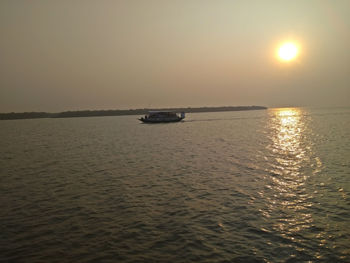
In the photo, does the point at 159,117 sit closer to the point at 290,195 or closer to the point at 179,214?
the point at 290,195

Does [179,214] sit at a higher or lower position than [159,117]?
lower

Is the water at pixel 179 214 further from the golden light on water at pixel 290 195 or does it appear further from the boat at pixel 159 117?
the boat at pixel 159 117

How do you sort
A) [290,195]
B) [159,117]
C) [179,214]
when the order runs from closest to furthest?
[179,214] < [290,195] < [159,117]

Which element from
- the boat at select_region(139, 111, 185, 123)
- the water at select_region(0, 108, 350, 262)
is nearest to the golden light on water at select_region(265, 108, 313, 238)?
the water at select_region(0, 108, 350, 262)

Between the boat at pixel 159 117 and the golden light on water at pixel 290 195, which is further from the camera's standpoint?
the boat at pixel 159 117

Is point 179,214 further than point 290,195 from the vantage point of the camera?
No

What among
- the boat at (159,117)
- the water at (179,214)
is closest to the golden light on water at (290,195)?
the water at (179,214)

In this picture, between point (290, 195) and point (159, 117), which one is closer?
point (290, 195)

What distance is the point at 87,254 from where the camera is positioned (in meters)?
8.77

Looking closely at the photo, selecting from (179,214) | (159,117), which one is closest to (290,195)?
(179,214)

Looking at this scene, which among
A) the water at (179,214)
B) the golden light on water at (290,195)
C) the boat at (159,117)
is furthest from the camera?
the boat at (159,117)

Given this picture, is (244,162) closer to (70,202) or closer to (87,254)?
(70,202)

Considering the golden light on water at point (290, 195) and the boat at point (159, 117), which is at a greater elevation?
the boat at point (159, 117)

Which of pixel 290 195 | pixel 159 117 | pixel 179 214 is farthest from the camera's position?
pixel 159 117
